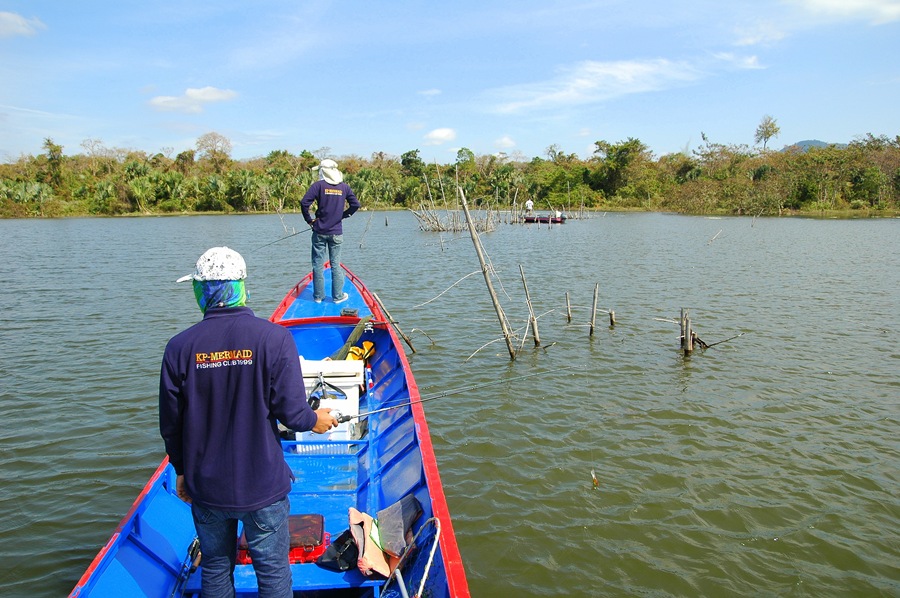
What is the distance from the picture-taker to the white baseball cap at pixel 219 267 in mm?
2485

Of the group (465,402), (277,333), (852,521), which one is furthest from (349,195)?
(852,521)

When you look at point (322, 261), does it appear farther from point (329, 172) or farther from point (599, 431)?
point (599, 431)

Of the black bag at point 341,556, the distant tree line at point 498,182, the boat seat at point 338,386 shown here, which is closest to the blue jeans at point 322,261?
the boat seat at point 338,386

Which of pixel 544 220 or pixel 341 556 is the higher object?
pixel 544 220

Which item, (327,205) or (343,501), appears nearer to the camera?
(343,501)

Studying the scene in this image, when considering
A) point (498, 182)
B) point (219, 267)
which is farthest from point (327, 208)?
point (498, 182)

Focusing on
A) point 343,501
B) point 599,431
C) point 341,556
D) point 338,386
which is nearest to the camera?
point 341,556

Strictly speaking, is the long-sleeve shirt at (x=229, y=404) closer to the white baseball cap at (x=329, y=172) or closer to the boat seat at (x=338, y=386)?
the boat seat at (x=338, y=386)

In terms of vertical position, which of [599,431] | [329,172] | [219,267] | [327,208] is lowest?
[599,431]

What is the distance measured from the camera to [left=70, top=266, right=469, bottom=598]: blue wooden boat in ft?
10.5

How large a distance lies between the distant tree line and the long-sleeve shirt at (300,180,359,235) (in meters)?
29.3

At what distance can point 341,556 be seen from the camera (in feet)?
11.2

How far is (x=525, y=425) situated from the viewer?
7488 millimetres

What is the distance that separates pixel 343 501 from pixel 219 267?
2.48 metres
